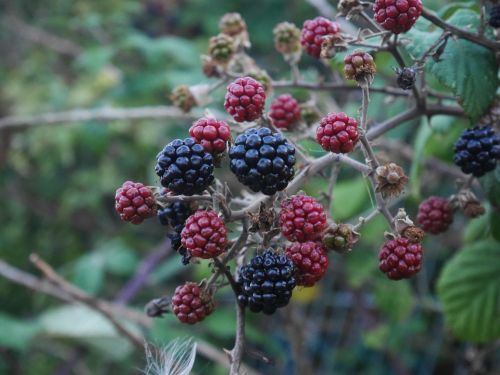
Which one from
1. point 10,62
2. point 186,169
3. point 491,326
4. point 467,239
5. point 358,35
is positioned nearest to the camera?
point 186,169

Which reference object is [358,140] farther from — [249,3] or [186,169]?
[249,3]

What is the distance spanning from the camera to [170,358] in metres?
1.11

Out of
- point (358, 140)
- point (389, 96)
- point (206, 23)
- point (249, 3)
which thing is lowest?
point (358, 140)

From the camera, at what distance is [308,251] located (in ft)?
3.48

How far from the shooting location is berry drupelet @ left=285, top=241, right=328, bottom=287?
1.06 m

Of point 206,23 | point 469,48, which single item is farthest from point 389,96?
point 206,23

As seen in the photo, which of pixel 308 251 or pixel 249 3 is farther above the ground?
pixel 249 3

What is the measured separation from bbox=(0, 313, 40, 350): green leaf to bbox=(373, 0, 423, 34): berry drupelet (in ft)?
7.06

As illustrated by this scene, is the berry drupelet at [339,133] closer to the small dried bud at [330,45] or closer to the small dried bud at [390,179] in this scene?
the small dried bud at [390,179]

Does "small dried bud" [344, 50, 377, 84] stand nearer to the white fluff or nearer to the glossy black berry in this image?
the glossy black berry

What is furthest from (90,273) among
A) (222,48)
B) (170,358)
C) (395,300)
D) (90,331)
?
(170,358)

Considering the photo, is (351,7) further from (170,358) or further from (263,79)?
(170,358)

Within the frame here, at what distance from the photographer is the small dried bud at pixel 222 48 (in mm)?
1459

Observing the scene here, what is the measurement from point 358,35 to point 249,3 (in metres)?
2.75
